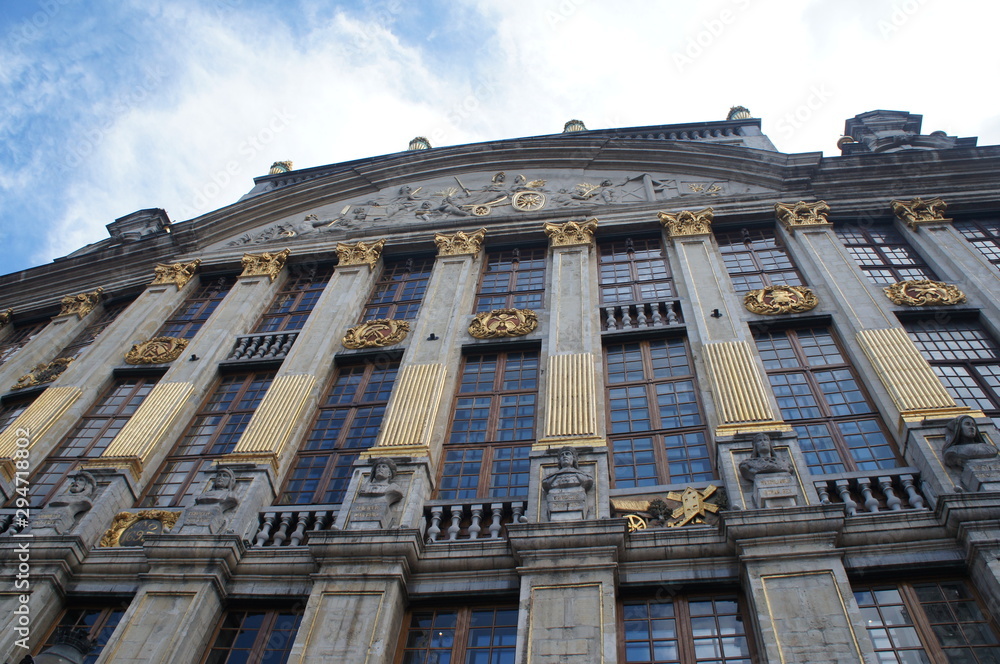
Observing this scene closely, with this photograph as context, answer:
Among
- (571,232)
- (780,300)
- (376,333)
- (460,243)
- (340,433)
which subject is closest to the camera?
(340,433)

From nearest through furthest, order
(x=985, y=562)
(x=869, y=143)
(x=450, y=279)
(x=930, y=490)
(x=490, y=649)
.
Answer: (x=985, y=562), (x=490, y=649), (x=930, y=490), (x=450, y=279), (x=869, y=143)

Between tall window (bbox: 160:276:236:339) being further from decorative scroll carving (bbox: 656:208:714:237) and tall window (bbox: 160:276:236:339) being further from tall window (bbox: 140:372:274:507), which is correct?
decorative scroll carving (bbox: 656:208:714:237)

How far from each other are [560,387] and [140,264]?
15090mm

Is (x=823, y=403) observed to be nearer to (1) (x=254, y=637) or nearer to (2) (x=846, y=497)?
(2) (x=846, y=497)

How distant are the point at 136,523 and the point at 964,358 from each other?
15563 millimetres

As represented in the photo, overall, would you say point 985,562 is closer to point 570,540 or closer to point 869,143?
point 570,540

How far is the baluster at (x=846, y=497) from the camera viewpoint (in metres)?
11.2

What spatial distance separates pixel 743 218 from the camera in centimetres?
2022

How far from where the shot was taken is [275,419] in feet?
49.3

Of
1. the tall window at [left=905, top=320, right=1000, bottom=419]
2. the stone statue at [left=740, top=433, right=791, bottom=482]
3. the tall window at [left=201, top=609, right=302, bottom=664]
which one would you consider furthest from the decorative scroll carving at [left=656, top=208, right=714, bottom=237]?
the tall window at [left=201, top=609, right=302, bottom=664]

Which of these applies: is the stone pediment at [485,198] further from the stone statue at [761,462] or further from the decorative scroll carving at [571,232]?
the stone statue at [761,462]

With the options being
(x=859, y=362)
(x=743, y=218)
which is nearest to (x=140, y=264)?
(x=743, y=218)

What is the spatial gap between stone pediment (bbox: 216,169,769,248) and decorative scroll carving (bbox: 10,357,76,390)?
5.52 m

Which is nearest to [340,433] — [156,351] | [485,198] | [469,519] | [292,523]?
[292,523]
